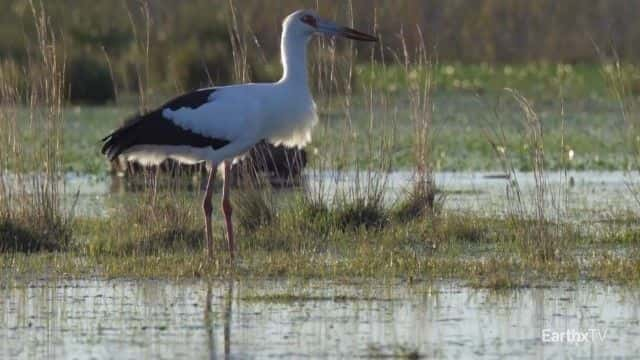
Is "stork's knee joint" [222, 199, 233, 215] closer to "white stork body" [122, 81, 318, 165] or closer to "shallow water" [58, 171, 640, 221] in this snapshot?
"white stork body" [122, 81, 318, 165]

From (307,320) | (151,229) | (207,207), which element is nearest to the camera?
(307,320)

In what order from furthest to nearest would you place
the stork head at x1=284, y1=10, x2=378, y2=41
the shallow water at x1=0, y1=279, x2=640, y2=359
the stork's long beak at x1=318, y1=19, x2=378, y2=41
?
the stork's long beak at x1=318, y1=19, x2=378, y2=41 < the stork head at x1=284, y1=10, x2=378, y2=41 < the shallow water at x1=0, y1=279, x2=640, y2=359

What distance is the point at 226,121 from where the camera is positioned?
38.9ft

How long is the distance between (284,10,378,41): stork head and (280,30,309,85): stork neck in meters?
0.05

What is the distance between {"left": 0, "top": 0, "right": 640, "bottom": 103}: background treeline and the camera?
26.4 m

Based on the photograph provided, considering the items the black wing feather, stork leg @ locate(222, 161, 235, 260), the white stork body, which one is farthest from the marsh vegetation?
the white stork body

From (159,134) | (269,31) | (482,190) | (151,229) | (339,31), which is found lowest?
(151,229)

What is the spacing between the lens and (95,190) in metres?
16.4

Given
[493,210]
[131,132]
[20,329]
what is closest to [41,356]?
[20,329]

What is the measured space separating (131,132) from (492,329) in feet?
13.4

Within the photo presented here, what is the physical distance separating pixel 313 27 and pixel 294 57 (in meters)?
0.33

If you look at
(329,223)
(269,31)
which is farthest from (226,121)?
(269,31)

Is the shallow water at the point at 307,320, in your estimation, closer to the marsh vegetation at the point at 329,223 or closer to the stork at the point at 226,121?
the marsh vegetation at the point at 329,223

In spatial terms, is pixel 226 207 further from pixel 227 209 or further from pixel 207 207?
pixel 207 207
